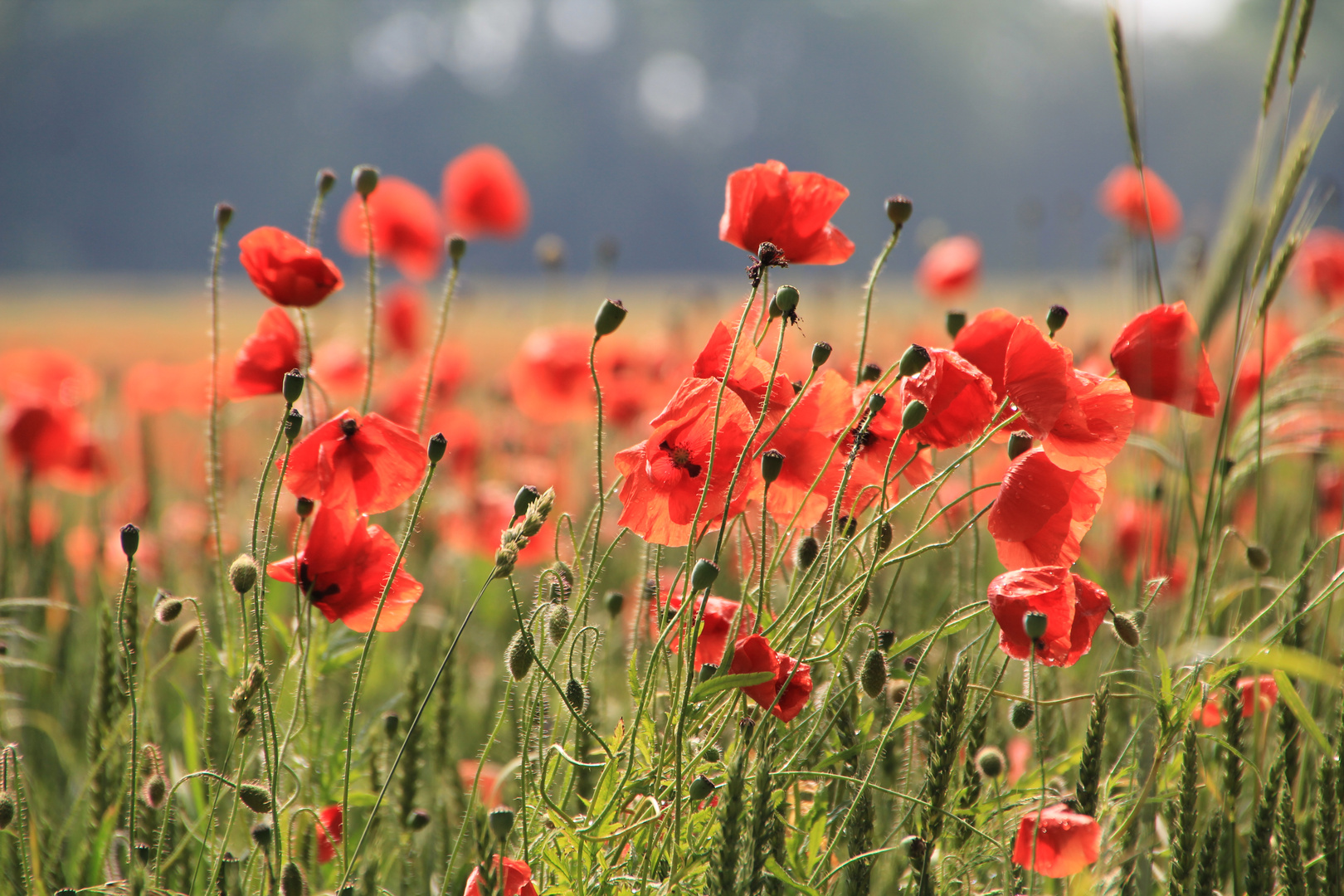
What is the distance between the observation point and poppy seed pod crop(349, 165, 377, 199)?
134 cm

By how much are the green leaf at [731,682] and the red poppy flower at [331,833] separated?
0.56 metres

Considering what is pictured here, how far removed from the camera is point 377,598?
1159mm

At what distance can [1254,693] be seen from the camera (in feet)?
4.28

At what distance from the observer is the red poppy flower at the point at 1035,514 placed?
1.00 metres

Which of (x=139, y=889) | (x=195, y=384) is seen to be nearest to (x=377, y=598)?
(x=139, y=889)

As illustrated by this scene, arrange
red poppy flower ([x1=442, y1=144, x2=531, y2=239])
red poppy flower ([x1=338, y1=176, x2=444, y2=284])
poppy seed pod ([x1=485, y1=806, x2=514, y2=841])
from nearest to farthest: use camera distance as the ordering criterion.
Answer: poppy seed pod ([x1=485, y1=806, x2=514, y2=841])
red poppy flower ([x1=338, y1=176, x2=444, y2=284])
red poppy flower ([x1=442, y1=144, x2=531, y2=239])

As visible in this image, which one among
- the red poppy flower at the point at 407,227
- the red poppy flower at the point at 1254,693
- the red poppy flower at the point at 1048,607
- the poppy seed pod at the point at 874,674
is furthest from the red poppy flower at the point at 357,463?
the red poppy flower at the point at 407,227

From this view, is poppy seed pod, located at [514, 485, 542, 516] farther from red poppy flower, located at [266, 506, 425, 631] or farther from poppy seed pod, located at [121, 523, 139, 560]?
poppy seed pod, located at [121, 523, 139, 560]

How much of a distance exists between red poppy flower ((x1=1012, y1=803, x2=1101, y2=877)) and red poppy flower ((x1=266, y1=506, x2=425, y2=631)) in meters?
0.69

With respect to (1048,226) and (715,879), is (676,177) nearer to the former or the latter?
(1048,226)

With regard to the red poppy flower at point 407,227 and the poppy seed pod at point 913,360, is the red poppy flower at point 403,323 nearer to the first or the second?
the red poppy flower at point 407,227

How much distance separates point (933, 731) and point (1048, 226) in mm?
47919

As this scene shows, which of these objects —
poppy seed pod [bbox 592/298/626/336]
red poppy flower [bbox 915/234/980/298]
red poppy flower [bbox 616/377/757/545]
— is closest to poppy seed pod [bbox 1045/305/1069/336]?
red poppy flower [bbox 616/377/757/545]

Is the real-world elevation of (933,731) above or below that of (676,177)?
below
